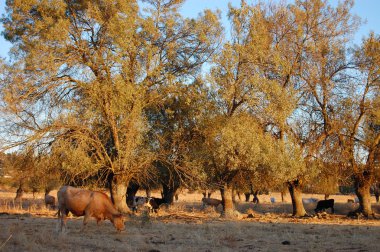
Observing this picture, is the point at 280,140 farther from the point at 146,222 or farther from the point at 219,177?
the point at 146,222

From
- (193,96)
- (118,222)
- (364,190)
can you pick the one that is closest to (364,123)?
(364,190)

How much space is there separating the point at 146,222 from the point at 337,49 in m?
18.6

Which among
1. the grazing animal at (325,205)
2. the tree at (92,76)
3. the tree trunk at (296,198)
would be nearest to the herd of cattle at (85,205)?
the tree at (92,76)

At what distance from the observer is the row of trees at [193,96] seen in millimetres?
24062

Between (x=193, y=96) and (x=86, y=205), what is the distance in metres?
11.3

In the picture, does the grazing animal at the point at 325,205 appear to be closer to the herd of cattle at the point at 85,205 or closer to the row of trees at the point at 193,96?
the row of trees at the point at 193,96

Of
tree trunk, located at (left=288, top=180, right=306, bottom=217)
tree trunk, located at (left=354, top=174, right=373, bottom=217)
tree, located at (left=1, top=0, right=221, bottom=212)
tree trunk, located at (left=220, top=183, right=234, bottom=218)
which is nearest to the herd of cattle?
tree, located at (left=1, top=0, right=221, bottom=212)

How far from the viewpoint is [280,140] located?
26234mm

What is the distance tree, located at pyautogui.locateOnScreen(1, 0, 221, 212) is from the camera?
23.8 metres

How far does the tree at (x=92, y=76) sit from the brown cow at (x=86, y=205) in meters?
6.34

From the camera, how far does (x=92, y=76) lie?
24.5 m

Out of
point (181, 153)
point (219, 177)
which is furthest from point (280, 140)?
point (181, 153)

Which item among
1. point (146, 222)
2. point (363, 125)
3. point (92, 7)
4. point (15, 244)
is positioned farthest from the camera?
point (363, 125)

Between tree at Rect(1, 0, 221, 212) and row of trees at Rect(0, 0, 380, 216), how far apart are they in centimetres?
7
